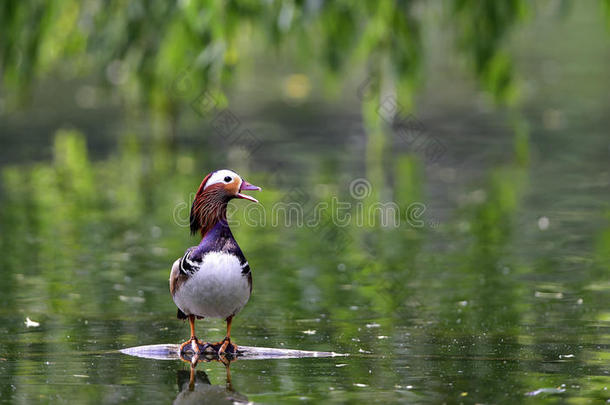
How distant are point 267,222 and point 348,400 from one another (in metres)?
5.29

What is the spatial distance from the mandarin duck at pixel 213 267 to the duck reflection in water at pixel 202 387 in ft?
0.16

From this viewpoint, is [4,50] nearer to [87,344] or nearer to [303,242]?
[303,242]

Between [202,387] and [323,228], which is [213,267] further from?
[323,228]

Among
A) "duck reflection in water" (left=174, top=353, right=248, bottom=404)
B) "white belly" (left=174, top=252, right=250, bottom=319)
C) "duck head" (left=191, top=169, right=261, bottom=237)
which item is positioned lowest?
"duck reflection in water" (left=174, top=353, right=248, bottom=404)

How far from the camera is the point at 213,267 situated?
4.88 m

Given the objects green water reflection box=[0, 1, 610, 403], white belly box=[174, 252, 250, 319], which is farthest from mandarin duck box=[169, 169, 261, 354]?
green water reflection box=[0, 1, 610, 403]

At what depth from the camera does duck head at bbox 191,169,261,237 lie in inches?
199

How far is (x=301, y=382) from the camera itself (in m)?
4.79

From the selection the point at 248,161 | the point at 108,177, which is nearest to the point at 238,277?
the point at 108,177

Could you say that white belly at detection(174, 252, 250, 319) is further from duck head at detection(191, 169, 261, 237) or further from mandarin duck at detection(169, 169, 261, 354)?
duck head at detection(191, 169, 261, 237)

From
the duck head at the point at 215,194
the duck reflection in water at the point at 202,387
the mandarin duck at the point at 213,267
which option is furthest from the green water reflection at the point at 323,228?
the duck head at the point at 215,194

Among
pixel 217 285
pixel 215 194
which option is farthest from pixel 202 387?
pixel 215 194

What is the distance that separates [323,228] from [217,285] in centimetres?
461

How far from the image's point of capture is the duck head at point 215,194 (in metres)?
5.07
